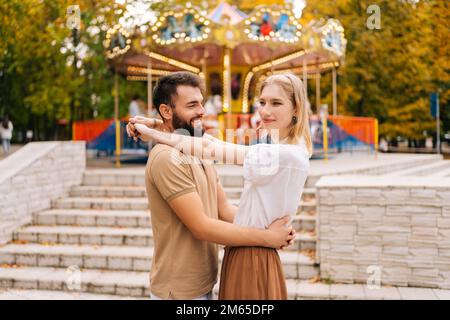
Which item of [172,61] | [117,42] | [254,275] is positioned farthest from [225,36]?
[254,275]

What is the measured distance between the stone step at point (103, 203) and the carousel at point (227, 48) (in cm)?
297

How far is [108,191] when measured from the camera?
8500 mm

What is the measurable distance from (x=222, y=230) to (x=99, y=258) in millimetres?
4537

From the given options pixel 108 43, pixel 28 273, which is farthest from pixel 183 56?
pixel 28 273

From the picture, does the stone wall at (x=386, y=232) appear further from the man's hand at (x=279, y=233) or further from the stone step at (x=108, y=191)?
the stone step at (x=108, y=191)

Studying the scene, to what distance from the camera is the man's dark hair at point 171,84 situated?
2.22 metres

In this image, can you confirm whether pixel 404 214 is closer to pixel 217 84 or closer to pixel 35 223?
pixel 35 223

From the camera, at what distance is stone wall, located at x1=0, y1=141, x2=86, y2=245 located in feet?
23.3

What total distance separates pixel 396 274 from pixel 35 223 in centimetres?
541

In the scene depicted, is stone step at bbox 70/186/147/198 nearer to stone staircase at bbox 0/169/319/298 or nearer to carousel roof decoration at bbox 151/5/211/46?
stone staircase at bbox 0/169/319/298

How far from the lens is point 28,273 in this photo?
20.0 ft

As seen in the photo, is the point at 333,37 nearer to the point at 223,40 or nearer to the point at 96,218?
the point at 223,40

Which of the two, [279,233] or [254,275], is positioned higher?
[279,233]

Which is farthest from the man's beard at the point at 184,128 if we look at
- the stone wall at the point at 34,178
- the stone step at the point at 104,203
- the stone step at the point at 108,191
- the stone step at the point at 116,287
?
the stone step at the point at 108,191
